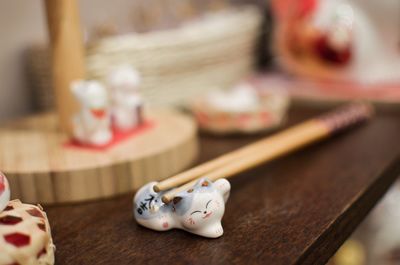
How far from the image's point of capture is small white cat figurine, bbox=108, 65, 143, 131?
678 millimetres

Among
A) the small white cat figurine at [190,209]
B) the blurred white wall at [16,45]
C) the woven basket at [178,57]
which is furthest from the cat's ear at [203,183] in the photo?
the blurred white wall at [16,45]

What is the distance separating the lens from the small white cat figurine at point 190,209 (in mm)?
463

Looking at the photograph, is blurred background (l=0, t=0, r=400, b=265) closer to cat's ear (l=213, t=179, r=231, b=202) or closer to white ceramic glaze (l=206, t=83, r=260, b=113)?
white ceramic glaze (l=206, t=83, r=260, b=113)

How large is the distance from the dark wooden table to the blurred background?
173 millimetres

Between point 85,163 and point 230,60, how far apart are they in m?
0.57

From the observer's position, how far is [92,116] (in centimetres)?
61

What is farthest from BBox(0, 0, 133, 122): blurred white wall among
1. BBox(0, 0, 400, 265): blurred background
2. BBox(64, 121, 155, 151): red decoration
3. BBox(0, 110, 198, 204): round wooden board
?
BBox(64, 121, 155, 151): red decoration

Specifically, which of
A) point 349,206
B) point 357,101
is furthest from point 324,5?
point 349,206

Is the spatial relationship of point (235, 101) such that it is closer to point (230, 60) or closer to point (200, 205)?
point (230, 60)

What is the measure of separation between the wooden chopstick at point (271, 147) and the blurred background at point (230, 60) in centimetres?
9

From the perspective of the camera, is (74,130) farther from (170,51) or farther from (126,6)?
(126,6)

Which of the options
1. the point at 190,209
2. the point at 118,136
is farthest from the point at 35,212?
the point at 118,136

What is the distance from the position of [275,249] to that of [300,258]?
0.02 metres

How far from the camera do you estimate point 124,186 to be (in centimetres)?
60
